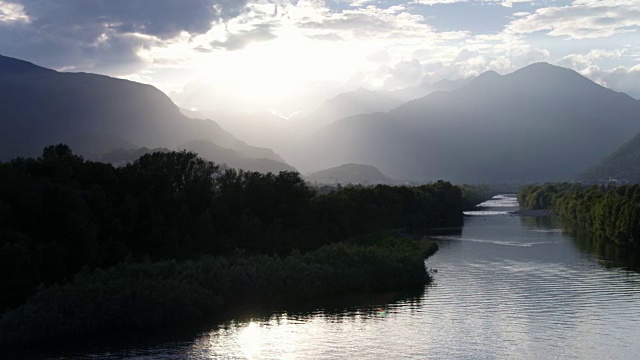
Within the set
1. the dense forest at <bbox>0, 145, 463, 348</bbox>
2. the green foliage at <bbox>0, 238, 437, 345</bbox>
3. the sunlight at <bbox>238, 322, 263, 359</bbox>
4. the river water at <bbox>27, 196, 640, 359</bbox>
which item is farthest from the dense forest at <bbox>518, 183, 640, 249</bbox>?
the sunlight at <bbox>238, 322, 263, 359</bbox>

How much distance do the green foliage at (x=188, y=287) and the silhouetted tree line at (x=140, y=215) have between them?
487 centimetres

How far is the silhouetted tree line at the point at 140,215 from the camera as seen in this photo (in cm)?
6838

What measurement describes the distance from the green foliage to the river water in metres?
4.76

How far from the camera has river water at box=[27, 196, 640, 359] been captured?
2053 inches

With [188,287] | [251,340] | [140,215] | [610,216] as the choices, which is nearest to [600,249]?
[610,216]

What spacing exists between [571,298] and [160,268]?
47338 millimetres

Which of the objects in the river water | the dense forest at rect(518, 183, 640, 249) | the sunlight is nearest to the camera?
the river water

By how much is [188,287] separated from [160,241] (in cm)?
1836

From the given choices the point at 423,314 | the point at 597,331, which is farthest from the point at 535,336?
the point at 423,314

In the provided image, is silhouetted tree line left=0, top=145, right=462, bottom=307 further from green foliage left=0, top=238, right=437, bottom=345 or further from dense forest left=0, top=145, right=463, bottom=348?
green foliage left=0, top=238, right=437, bottom=345

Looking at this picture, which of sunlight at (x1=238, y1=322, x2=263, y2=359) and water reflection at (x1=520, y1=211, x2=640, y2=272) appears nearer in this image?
sunlight at (x1=238, y1=322, x2=263, y2=359)

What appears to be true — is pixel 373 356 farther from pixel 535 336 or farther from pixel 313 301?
pixel 313 301

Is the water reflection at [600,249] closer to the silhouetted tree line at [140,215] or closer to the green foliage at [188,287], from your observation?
the green foliage at [188,287]

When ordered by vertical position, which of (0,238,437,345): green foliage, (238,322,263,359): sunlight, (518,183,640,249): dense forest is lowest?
(238,322,263,359): sunlight
